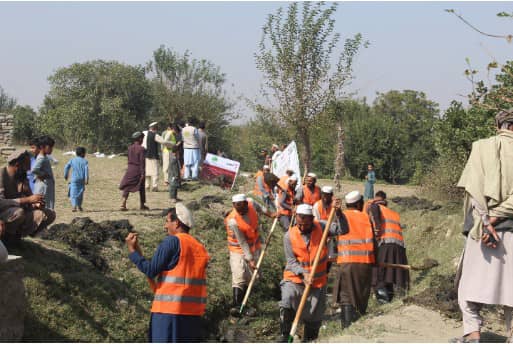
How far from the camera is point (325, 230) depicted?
783 centimetres

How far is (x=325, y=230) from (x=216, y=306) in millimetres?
3793

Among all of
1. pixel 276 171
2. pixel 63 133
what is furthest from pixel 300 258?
pixel 63 133

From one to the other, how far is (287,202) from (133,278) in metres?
4.30

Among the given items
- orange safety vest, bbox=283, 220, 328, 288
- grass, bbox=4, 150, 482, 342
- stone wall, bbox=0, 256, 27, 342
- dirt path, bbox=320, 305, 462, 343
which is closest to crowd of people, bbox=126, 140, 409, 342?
orange safety vest, bbox=283, 220, 328, 288

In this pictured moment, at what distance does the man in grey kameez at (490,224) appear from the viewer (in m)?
5.68

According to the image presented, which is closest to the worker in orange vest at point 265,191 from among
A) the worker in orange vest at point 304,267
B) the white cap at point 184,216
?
the worker in orange vest at point 304,267

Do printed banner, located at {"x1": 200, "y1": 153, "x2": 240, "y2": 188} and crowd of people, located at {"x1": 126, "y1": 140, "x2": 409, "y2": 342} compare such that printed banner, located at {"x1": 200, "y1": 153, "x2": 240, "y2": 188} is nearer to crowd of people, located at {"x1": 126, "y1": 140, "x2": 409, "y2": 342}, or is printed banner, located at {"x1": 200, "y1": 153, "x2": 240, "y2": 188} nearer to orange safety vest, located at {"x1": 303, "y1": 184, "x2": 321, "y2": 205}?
crowd of people, located at {"x1": 126, "y1": 140, "x2": 409, "y2": 342}

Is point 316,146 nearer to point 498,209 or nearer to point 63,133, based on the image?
point 63,133

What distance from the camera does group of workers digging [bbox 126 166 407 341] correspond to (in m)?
5.83

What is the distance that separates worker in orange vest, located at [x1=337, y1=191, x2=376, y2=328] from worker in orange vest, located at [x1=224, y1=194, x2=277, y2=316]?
1.60 m

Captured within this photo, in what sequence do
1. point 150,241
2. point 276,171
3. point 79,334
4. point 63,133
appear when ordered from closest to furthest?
point 79,334, point 150,241, point 276,171, point 63,133

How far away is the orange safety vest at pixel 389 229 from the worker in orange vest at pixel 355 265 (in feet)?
6.68

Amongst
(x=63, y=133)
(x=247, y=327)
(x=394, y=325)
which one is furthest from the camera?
(x=63, y=133)

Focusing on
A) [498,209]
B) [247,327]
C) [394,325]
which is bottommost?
[247,327]
